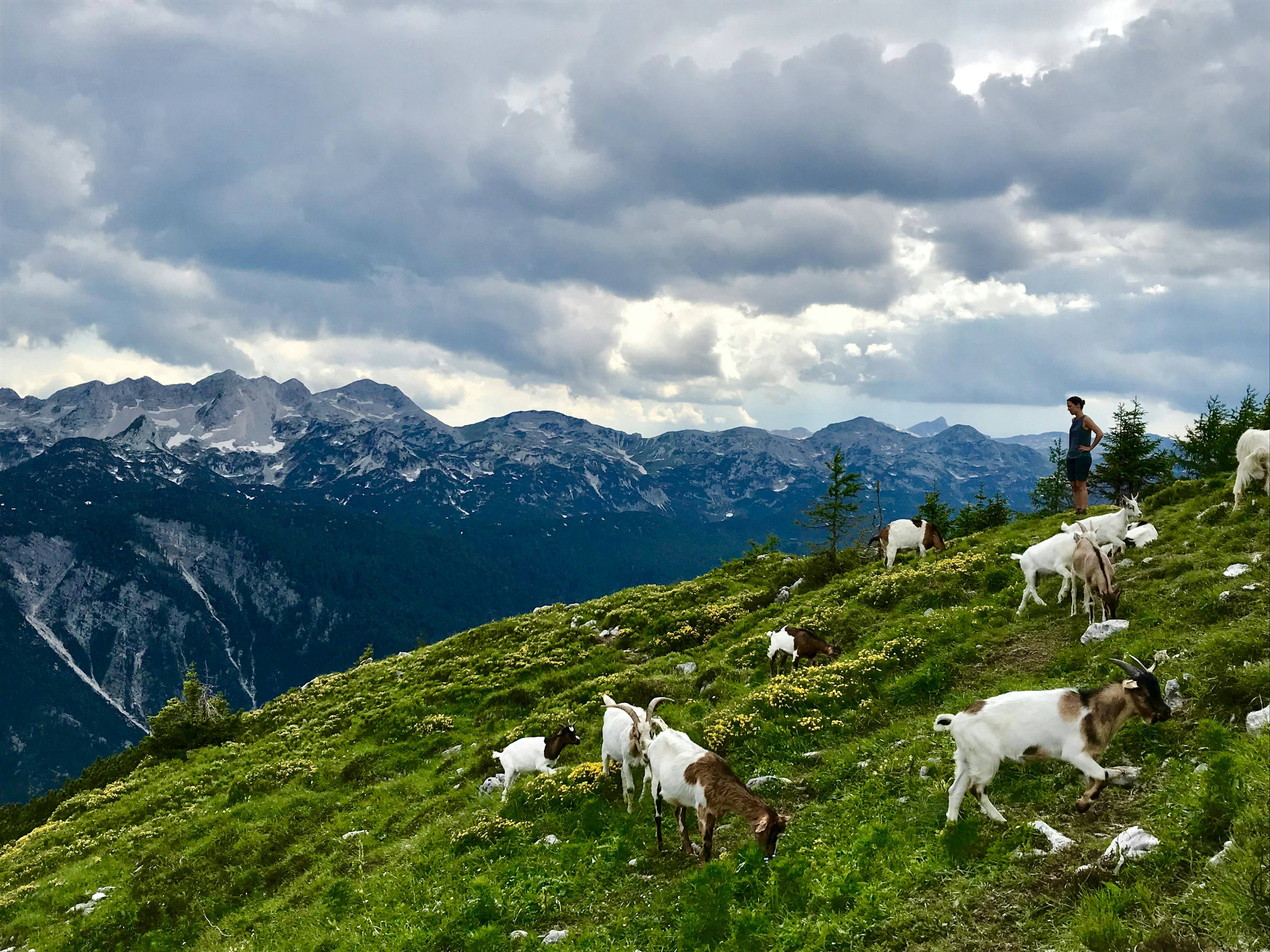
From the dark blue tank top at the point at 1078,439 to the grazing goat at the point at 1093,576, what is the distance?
9.43 m

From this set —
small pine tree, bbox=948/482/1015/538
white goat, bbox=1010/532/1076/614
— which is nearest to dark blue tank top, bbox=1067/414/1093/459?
white goat, bbox=1010/532/1076/614

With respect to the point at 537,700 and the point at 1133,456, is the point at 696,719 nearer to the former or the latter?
the point at 537,700

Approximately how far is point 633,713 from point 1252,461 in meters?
19.2

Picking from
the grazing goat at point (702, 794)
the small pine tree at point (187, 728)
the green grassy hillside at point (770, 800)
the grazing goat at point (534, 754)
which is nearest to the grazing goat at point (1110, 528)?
the green grassy hillside at point (770, 800)

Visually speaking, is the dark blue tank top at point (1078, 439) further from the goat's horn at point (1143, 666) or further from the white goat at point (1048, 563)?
the goat's horn at point (1143, 666)

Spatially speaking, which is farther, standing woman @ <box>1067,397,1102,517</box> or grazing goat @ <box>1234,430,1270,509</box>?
standing woman @ <box>1067,397,1102,517</box>

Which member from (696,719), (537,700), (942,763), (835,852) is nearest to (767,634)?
(696,719)

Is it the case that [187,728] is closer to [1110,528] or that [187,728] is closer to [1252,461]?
[1110,528]

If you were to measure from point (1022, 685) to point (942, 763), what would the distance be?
3189 millimetres

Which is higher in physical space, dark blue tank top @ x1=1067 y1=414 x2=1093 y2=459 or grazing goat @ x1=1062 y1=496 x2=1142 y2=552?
dark blue tank top @ x1=1067 y1=414 x2=1093 y2=459

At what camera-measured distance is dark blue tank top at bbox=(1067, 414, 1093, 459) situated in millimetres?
24047

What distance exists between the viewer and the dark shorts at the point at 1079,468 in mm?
24562

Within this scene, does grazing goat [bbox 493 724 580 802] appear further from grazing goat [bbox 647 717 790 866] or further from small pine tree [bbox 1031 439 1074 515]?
small pine tree [bbox 1031 439 1074 515]

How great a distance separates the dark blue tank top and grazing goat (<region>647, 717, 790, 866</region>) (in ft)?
64.2
